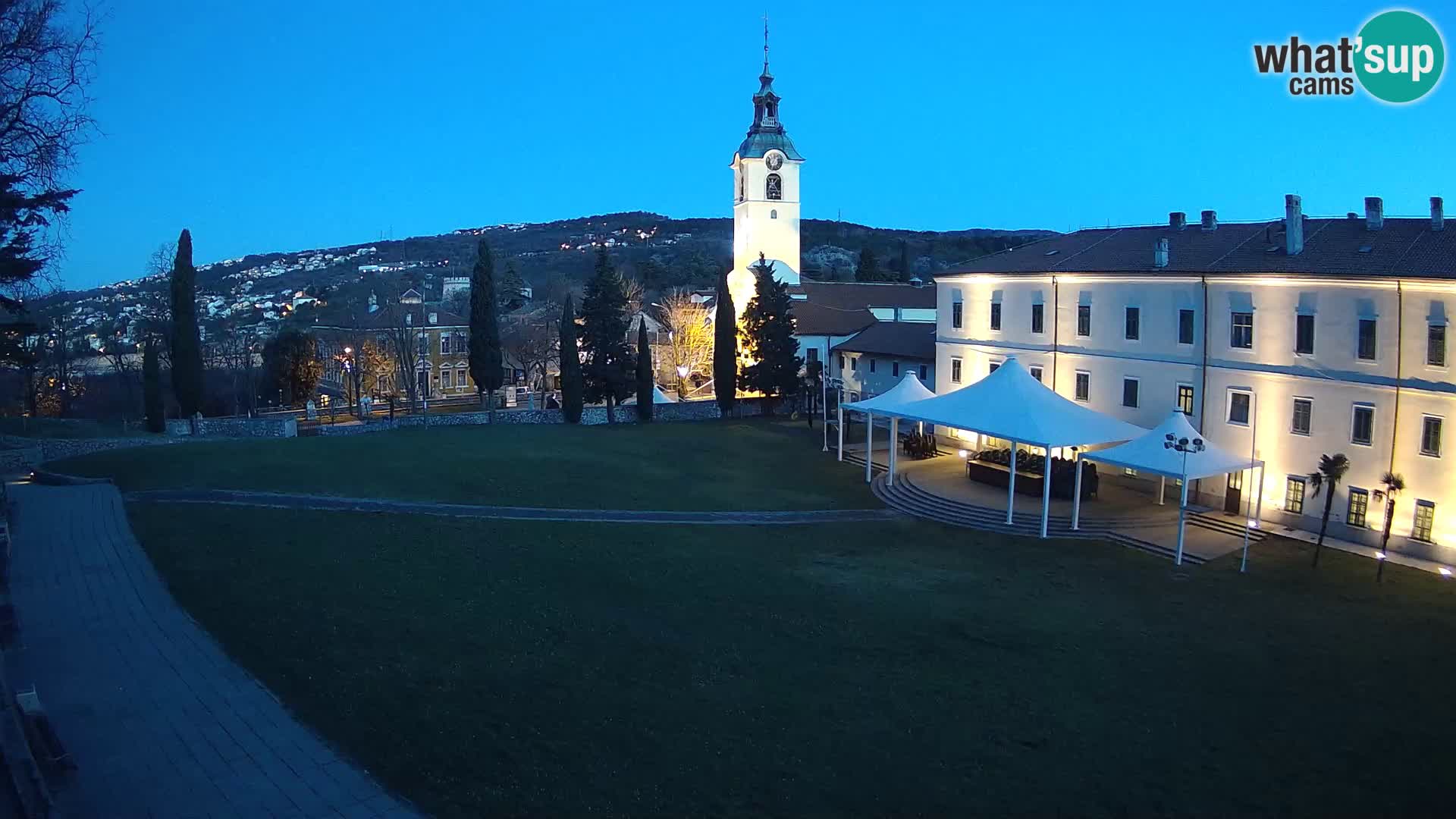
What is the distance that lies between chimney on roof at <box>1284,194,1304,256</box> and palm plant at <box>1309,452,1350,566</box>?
17.0ft

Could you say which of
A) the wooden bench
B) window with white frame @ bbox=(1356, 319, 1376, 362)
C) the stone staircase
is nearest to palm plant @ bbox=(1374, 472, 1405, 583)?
window with white frame @ bbox=(1356, 319, 1376, 362)

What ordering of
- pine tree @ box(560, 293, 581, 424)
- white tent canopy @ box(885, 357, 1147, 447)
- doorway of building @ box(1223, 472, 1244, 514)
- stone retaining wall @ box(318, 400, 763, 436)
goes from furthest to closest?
pine tree @ box(560, 293, 581, 424), stone retaining wall @ box(318, 400, 763, 436), doorway of building @ box(1223, 472, 1244, 514), white tent canopy @ box(885, 357, 1147, 447)

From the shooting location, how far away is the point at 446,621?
12977 mm

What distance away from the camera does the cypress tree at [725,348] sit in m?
39.2

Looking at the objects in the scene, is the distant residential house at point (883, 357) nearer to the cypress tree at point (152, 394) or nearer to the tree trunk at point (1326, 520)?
the tree trunk at point (1326, 520)

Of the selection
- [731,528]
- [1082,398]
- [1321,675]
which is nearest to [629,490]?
[731,528]

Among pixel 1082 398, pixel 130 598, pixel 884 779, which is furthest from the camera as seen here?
pixel 1082 398

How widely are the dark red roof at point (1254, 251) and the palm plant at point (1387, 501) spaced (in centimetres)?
408

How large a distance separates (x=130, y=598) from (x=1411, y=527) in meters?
23.4

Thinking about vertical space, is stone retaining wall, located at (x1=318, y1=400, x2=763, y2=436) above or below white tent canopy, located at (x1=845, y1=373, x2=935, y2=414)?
below

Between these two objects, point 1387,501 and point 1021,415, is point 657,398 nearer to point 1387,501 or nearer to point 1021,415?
point 1021,415

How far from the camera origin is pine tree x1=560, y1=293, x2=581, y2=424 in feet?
116

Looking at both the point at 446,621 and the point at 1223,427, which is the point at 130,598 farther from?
the point at 1223,427

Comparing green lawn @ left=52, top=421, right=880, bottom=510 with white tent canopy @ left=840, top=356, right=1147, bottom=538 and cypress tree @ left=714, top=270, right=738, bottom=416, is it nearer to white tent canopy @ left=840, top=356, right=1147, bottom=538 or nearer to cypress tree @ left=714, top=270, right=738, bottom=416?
white tent canopy @ left=840, top=356, right=1147, bottom=538
